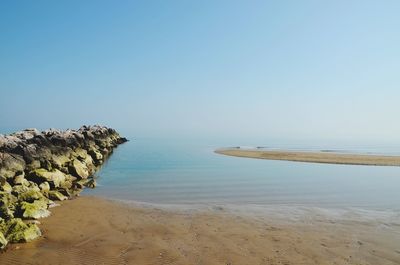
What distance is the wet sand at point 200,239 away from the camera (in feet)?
34.4

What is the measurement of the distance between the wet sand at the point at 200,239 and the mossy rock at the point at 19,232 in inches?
11.6

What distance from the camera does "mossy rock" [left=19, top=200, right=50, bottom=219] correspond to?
13882 millimetres

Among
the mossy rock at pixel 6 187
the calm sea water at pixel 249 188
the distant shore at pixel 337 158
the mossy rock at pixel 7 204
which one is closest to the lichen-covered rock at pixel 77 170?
the calm sea water at pixel 249 188

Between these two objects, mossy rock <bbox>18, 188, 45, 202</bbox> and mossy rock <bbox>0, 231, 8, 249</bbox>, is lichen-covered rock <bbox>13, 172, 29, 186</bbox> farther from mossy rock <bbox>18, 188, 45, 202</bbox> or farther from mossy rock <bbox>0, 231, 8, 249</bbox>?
mossy rock <bbox>0, 231, 8, 249</bbox>

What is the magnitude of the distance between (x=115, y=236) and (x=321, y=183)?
19333mm

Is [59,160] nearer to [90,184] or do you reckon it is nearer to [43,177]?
[90,184]

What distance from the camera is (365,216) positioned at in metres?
16.3

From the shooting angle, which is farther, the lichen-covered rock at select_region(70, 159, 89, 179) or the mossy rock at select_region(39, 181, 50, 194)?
the lichen-covered rock at select_region(70, 159, 89, 179)

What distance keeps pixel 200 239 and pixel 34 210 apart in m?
7.16

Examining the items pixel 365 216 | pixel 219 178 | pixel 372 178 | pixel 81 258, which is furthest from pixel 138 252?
pixel 372 178

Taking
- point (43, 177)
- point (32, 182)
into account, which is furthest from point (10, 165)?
point (43, 177)

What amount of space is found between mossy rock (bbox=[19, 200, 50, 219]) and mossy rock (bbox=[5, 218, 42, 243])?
1.76 m

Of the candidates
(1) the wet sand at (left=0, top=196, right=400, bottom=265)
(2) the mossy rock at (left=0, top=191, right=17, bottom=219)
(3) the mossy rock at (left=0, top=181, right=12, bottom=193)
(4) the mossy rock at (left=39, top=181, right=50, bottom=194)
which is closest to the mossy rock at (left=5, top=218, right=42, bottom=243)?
(1) the wet sand at (left=0, top=196, right=400, bottom=265)

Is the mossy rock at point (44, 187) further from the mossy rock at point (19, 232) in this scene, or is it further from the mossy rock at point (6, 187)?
the mossy rock at point (19, 232)
